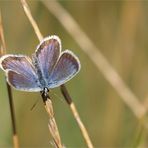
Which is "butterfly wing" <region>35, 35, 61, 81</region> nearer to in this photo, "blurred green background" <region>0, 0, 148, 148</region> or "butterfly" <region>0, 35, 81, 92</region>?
"butterfly" <region>0, 35, 81, 92</region>

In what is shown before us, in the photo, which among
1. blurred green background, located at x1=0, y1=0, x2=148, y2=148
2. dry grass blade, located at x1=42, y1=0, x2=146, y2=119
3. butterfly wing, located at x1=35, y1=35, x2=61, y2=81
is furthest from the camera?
blurred green background, located at x1=0, y1=0, x2=148, y2=148

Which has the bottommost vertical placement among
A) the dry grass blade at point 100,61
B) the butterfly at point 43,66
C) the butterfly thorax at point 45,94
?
the butterfly thorax at point 45,94

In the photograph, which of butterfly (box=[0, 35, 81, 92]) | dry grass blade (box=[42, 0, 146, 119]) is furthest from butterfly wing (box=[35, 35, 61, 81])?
dry grass blade (box=[42, 0, 146, 119])

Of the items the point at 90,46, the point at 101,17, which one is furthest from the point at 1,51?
the point at 101,17

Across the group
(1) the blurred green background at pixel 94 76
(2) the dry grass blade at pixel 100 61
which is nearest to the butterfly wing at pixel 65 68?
(2) the dry grass blade at pixel 100 61

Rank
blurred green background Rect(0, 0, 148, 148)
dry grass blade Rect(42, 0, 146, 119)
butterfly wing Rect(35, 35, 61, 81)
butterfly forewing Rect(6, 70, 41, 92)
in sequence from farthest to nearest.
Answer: blurred green background Rect(0, 0, 148, 148) → dry grass blade Rect(42, 0, 146, 119) → butterfly wing Rect(35, 35, 61, 81) → butterfly forewing Rect(6, 70, 41, 92)

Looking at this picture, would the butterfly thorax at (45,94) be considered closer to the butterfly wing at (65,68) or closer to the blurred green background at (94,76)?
the butterfly wing at (65,68)

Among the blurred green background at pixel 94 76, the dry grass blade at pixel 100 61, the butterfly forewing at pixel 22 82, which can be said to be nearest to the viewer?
the butterfly forewing at pixel 22 82
